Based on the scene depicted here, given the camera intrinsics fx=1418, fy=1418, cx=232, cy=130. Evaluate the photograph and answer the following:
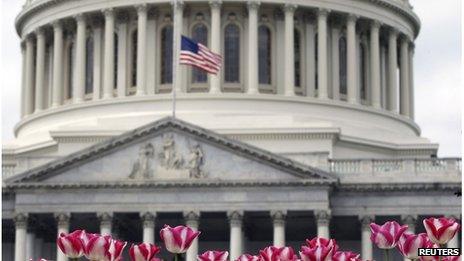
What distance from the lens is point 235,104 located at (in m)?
95.0

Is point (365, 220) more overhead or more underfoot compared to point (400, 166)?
more underfoot

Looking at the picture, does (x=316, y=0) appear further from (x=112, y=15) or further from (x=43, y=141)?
(x=43, y=141)

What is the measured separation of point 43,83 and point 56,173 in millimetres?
24403

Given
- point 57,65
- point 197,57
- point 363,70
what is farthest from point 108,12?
point 363,70

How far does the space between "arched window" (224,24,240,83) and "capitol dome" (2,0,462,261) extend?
0.12m

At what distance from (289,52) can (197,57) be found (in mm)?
12198

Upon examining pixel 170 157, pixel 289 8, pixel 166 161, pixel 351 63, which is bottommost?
pixel 166 161

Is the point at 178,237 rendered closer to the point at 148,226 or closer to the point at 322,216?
the point at 322,216

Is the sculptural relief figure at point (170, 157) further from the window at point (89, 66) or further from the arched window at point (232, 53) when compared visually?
the window at point (89, 66)

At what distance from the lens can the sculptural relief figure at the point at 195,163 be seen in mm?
79000

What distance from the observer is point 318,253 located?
1298 centimetres

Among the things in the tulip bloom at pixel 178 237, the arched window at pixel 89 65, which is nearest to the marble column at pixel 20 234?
the arched window at pixel 89 65

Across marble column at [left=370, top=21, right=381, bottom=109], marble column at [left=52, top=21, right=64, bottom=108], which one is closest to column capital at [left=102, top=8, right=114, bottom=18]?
marble column at [left=52, top=21, right=64, bottom=108]

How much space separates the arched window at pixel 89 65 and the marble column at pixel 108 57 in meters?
2.93
